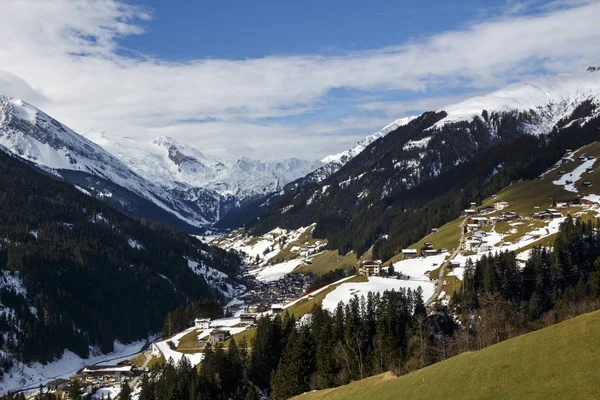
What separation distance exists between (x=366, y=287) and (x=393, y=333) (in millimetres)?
45827

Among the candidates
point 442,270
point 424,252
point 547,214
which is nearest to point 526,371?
point 442,270

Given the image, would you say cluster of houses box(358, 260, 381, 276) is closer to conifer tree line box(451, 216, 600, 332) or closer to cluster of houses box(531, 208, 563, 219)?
conifer tree line box(451, 216, 600, 332)

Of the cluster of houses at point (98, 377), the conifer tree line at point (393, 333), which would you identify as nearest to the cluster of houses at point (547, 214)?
the conifer tree line at point (393, 333)

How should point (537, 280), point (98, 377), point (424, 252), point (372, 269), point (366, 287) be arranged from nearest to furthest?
point (537, 280)
point (366, 287)
point (98, 377)
point (372, 269)
point (424, 252)

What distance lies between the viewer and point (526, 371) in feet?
139

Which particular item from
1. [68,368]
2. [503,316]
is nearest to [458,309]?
[503,316]


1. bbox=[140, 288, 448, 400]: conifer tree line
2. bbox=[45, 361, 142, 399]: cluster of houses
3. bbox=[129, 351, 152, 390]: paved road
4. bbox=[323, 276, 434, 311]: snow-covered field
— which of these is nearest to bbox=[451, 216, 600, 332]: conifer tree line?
bbox=[140, 288, 448, 400]: conifer tree line

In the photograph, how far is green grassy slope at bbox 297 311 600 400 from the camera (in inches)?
1506

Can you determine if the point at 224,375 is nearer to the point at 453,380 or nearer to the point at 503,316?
the point at 503,316

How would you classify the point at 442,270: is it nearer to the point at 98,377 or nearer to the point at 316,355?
the point at 316,355

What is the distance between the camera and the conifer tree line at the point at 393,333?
87.8 m

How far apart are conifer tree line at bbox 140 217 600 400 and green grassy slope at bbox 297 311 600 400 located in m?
27.4

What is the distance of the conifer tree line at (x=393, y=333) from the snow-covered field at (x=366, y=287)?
14.4 metres

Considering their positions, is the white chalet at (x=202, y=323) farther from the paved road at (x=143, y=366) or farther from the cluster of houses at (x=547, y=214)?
the cluster of houses at (x=547, y=214)
